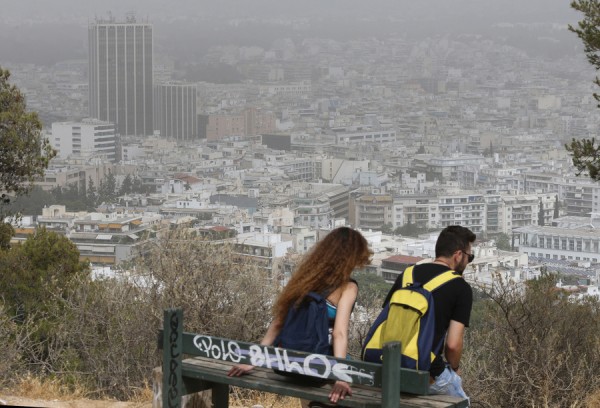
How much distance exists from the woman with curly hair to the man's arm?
0.66 feet

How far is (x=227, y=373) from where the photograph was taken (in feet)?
7.50

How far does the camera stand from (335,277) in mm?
2158

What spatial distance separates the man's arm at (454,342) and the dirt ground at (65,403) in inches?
50.9

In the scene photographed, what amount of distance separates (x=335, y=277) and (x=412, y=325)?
0.55ft

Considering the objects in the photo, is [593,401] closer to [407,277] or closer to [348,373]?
[407,277]

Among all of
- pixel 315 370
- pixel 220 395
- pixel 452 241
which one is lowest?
pixel 220 395

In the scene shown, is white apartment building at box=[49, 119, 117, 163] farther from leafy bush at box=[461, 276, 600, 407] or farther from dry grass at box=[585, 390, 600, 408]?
dry grass at box=[585, 390, 600, 408]

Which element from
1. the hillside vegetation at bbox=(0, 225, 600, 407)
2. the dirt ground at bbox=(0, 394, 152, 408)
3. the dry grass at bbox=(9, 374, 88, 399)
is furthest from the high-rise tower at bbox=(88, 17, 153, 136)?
the dirt ground at bbox=(0, 394, 152, 408)

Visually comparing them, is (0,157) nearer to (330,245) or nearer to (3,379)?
(3,379)

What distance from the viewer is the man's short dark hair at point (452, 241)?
2270 mm

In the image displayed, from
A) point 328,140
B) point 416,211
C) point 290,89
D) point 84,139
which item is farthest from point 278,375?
point 290,89

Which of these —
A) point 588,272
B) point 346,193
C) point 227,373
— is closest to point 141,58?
point 346,193

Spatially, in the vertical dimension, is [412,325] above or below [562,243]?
above

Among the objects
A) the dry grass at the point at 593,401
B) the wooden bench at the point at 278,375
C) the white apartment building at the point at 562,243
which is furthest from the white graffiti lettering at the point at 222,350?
the white apartment building at the point at 562,243
